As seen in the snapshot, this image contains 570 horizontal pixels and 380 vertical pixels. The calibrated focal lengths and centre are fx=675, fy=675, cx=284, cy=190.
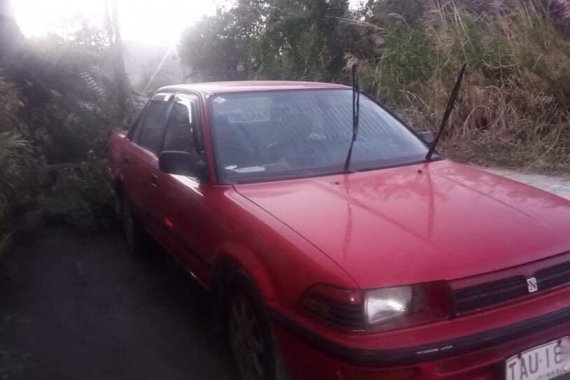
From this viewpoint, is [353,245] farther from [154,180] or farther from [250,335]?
[154,180]

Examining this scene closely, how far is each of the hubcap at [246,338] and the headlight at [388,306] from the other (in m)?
0.60

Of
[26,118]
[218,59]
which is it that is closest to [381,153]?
[26,118]

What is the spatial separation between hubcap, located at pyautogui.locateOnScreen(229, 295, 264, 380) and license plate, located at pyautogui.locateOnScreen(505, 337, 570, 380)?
41.4 inches

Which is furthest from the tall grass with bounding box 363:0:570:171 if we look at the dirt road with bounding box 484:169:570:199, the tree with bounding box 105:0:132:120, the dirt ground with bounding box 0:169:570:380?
the tree with bounding box 105:0:132:120

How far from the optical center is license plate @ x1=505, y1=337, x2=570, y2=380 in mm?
2514

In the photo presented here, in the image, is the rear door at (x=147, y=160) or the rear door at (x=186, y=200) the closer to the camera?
the rear door at (x=186, y=200)

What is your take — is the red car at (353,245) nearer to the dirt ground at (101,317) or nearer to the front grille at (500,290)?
the front grille at (500,290)

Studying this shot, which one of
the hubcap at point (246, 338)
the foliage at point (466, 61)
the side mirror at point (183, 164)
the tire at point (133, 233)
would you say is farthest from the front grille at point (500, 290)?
the foliage at point (466, 61)

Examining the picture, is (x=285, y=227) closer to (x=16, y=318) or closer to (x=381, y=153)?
(x=381, y=153)

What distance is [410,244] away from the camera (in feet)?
8.68

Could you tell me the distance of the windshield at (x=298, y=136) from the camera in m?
3.68

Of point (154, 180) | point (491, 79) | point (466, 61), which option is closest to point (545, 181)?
point (491, 79)

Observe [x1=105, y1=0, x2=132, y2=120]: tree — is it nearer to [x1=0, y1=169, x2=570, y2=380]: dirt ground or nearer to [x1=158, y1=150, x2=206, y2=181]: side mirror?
[x1=0, y1=169, x2=570, y2=380]: dirt ground

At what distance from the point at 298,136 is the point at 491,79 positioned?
583 cm
